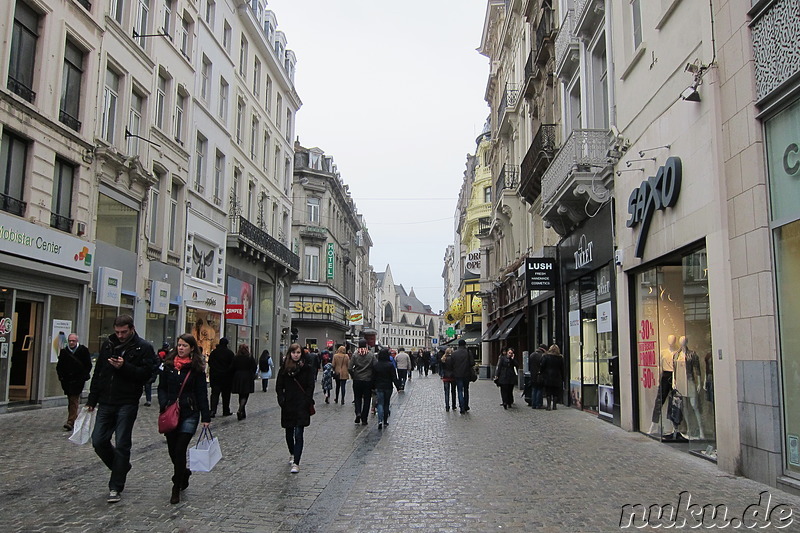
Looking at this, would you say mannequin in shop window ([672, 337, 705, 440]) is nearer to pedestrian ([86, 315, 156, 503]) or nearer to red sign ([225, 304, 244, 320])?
pedestrian ([86, 315, 156, 503])

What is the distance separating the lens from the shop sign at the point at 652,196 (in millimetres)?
10008

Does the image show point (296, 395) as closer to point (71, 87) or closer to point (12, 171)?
point (12, 171)

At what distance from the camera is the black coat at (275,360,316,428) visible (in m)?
8.13

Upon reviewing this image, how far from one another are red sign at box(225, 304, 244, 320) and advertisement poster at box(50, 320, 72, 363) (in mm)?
10869

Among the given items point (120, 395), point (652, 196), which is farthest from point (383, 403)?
point (120, 395)

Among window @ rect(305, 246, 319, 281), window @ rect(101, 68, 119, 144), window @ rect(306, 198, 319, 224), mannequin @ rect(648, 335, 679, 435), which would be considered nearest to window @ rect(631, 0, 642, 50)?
mannequin @ rect(648, 335, 679, 435)

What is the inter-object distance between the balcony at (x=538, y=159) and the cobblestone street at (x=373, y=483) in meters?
10.4

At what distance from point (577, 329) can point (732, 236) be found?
924cm

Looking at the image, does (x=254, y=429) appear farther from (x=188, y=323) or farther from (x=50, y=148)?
(x=188, y=323)

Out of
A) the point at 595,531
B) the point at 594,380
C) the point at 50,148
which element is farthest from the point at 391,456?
the point at 50,148

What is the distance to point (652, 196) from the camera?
11.0 meters

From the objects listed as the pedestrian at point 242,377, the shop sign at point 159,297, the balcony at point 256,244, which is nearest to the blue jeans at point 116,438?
the pedestrian at point 242,377

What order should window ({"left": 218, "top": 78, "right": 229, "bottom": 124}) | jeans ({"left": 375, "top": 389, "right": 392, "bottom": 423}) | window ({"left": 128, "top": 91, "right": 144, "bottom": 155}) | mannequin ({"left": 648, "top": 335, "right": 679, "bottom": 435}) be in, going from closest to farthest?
1. mannequin ({"left": 648, "top": 335, "right": 679, "bottom": 435})
2. jeans ({"left": 375, "top": 389, "right": 392, "bottom": 423})
3. window ({"left": 128, "top": 91, "right": 144, "bottom": 155})
4. window ({"left": 218, "top": 78, "right": 229, "bottom": 124})

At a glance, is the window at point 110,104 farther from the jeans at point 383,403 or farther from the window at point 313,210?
the window at point 313,210
